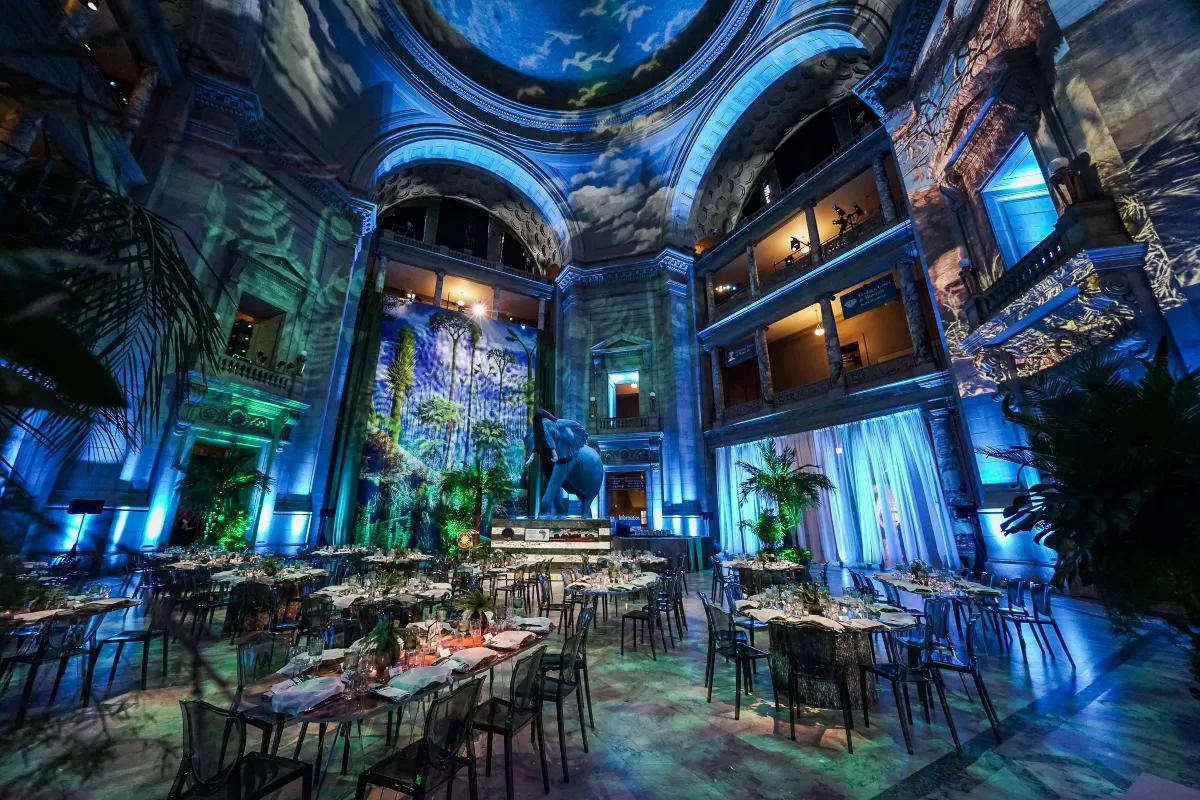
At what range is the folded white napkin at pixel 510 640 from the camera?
130 inches

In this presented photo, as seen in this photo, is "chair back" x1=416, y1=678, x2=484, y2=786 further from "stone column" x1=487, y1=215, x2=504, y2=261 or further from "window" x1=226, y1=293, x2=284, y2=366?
"stone column" x1=487, y1=215, x2=504, y2=261

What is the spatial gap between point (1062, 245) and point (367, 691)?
899 centimetres

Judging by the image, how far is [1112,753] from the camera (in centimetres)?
297

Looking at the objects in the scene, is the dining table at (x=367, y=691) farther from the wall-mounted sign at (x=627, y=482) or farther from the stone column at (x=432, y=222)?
the stone column at (x=432, y=222)

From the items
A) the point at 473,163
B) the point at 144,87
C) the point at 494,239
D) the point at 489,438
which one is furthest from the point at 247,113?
the point at 494,239

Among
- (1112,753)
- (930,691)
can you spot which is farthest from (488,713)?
A: (1112,753)

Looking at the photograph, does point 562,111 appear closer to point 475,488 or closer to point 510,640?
point 475,488

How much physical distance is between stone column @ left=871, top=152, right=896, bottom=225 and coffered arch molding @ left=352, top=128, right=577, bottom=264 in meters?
10.8

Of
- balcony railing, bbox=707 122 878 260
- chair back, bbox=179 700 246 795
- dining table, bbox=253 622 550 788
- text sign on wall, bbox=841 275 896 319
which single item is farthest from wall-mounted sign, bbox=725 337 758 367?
chair back, bbox=179 700 246 795

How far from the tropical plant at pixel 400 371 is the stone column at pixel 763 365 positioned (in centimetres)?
1130

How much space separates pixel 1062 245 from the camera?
20.4ft

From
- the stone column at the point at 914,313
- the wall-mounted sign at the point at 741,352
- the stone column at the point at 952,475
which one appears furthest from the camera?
the wall-mounted sign at the point at 741,352

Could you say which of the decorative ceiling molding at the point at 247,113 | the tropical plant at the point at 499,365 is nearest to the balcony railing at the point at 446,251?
the tropical plant at the point at 499,365

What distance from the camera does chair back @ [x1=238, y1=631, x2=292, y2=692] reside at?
2793 mm
